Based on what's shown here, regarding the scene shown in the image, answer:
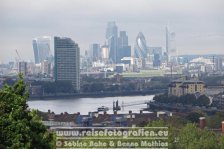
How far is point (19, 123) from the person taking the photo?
5.29 ft

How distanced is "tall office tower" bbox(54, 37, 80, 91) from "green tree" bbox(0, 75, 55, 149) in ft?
70.6

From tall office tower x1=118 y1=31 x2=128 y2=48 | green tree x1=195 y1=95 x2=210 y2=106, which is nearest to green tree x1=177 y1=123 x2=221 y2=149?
green tree x1=195 y1=95 x2=210 y2=106

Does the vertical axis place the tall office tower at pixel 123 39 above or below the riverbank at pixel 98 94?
above

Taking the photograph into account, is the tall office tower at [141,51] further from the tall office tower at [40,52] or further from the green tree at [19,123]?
the green tree at [19,123]

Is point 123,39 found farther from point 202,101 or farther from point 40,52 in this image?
point 202,101

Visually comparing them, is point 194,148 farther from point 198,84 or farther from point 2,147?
point 198,84

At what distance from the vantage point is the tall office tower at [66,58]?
77.0 feet

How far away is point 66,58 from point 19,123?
22449 millimetres

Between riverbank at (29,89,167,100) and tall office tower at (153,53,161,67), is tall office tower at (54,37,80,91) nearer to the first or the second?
riverbank at (29,89,167,100)

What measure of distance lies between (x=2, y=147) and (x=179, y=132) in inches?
100

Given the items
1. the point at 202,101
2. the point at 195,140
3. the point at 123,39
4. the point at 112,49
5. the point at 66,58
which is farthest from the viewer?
the point at 112,49

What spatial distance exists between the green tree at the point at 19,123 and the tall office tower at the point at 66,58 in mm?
21519

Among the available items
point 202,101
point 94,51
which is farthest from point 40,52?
point 202,101

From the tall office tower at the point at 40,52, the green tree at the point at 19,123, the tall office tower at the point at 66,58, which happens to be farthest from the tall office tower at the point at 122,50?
the green tree at the point at 19,123
